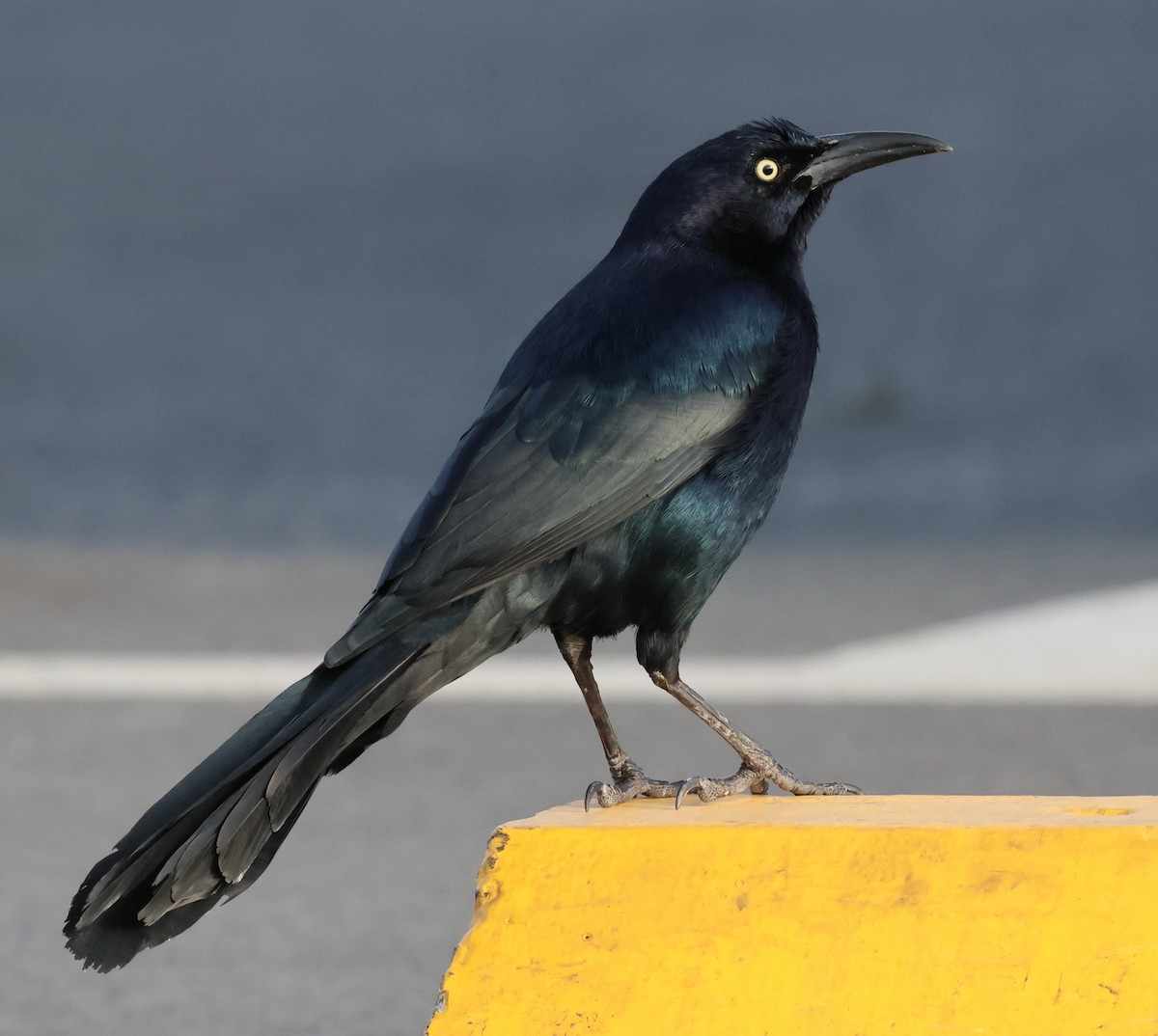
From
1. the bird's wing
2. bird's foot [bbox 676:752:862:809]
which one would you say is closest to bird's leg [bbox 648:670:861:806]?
bird's foot [bbox 676:752:862:809]

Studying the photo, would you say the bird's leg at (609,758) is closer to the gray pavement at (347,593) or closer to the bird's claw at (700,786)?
the bird's claw at (700,786)

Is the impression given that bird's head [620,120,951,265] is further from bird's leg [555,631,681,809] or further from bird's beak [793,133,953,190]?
bird's leg [555,631,681,809]

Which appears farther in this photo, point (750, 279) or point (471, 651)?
point (750, 279)

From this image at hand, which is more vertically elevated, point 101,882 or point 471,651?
point 471,651

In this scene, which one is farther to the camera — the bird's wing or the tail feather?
the bird's wing

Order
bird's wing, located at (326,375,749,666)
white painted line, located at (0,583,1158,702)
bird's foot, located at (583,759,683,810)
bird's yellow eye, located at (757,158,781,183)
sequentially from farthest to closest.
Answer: white painted line, located at (0,583,1158,702) → bird's yellow eye, located at (757,158,781,183) → bird's foot, located at (583,759,683,810) → bird's wing, located at (326,375,749,666)

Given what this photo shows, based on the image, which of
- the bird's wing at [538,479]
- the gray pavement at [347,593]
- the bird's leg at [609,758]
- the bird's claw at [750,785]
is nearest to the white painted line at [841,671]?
the gray pavement at [347,593]

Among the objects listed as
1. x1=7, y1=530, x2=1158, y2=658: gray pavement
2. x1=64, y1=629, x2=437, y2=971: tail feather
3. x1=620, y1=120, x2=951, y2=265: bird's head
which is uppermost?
x1=620, y1=120, x2=951, y2=265: bird's head

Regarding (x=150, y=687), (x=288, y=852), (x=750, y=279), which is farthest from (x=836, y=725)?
(x=750, y=279)

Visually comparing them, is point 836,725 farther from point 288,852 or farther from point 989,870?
point 989,870

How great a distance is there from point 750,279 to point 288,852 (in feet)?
10.5

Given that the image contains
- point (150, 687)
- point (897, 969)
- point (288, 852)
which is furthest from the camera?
point (150, 687)

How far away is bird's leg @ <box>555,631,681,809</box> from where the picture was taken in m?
3.60

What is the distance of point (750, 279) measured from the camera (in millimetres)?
3764
